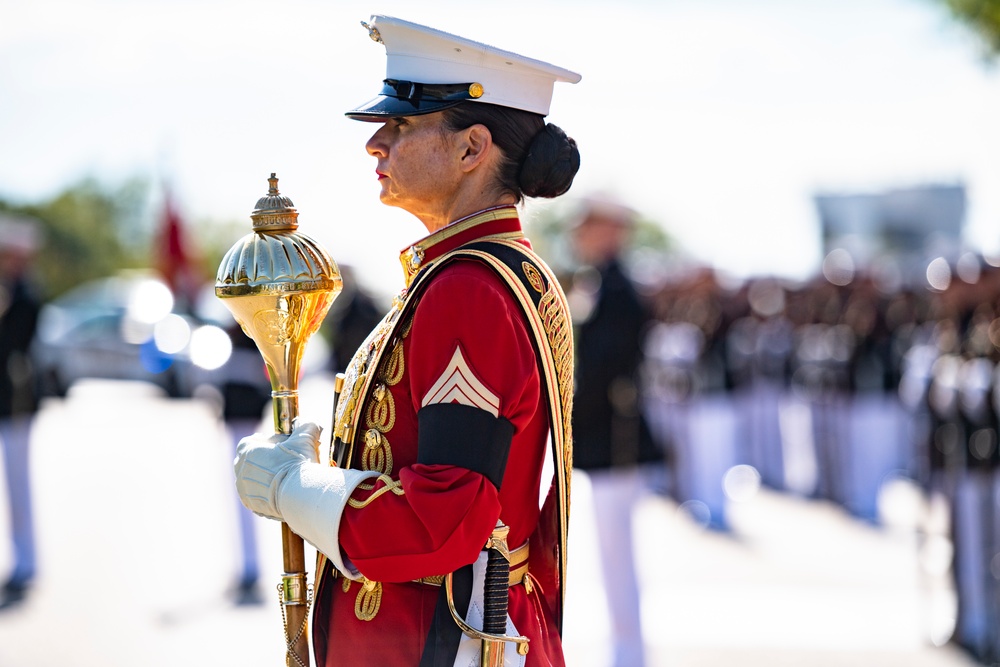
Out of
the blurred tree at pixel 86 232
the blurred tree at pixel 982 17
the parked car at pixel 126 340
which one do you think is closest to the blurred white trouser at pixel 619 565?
the blurred tree at pixel 982 17

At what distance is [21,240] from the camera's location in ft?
26.6

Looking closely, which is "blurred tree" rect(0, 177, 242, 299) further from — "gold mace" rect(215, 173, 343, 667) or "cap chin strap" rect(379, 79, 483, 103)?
"cap chin strap" rect(379, 79, 483, 103)

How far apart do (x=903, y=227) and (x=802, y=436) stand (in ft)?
50.8

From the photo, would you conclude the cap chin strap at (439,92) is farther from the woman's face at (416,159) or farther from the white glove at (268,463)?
the white glove at (268,463)

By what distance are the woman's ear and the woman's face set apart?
0.05 feet

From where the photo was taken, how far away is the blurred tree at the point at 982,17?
11.2 metres

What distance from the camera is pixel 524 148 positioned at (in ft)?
7.89

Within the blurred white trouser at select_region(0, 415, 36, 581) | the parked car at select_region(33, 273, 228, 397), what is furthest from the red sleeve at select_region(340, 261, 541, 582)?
the parked car at select_region(33, 273, 228, 397)

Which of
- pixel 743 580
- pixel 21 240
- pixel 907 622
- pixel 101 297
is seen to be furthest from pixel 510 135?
pixel 101 297

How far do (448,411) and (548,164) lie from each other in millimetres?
621

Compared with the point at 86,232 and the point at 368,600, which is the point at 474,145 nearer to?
the point at 368,600

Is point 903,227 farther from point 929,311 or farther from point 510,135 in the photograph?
point 510,135

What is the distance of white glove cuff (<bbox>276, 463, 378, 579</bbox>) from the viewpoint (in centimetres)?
208

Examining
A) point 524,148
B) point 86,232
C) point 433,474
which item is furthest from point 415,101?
point 86,232
